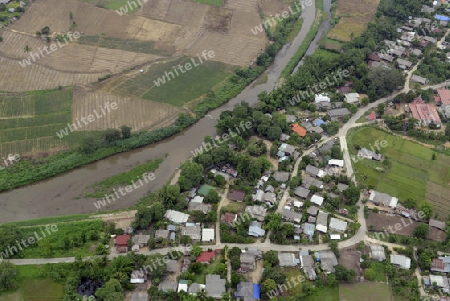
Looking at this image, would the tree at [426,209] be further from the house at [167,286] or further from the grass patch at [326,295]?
the house at [167,286]

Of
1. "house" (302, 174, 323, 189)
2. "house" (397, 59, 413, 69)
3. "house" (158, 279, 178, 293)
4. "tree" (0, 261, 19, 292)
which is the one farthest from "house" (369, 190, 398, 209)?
"tree" (0, 261, 19, 292)

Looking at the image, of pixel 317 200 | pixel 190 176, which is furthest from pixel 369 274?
pixel 190 176

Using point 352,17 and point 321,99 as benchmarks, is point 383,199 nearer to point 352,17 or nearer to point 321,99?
point 321,99

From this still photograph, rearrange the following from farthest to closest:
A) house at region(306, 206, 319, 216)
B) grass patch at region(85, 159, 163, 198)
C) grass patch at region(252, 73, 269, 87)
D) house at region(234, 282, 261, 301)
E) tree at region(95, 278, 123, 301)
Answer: grass patch at region(252, 73, 269, 87)
grass patch at region(85, 159, 163, 198)
house at region(306, 206, 319, 216)
house at region(234, 282, 261, 301)
tree at region(95, 278, 123, 301)

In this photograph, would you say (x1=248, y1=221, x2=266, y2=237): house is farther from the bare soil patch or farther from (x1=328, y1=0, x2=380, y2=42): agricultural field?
(x1=328, y1=0, x2=380, y2=42): agricultural field

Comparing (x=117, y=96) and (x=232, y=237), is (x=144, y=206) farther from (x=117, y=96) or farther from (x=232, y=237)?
(x=117, y=96)

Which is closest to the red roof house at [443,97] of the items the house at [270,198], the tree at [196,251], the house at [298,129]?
the house at [298,129]
